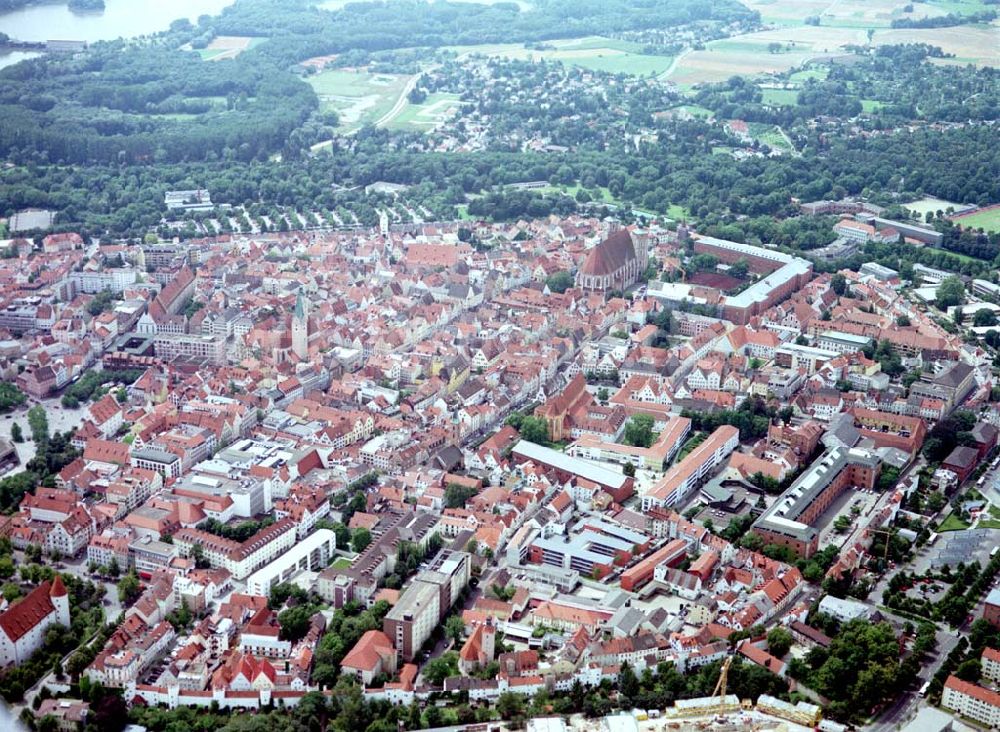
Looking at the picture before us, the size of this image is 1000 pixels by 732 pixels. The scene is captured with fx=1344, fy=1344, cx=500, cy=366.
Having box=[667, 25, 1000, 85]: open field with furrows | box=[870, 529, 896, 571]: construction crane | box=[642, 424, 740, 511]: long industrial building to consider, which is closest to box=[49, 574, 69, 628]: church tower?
box=[642, 424, 740, 511]: long industrial building

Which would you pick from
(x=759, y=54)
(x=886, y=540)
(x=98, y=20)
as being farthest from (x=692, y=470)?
(x=98, y=20)

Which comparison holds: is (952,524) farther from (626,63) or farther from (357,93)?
(626,63)

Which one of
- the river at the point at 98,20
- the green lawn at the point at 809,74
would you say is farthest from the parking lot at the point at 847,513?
the river at the point at 98,20

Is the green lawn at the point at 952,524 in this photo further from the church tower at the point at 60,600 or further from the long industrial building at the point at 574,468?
the church tower at the point at 60,600

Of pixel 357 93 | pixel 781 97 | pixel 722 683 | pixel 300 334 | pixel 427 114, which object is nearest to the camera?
pixel 722 683

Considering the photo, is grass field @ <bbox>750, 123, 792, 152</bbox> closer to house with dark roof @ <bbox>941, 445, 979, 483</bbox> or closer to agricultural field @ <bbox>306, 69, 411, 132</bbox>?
agricultural field @ <bbox>306, 69, 411, 132</bbox>

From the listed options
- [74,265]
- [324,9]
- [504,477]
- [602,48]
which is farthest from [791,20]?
[504,477]

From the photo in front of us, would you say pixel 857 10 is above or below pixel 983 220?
above

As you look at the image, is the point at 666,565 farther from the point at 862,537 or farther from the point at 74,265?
the point at 74,265
